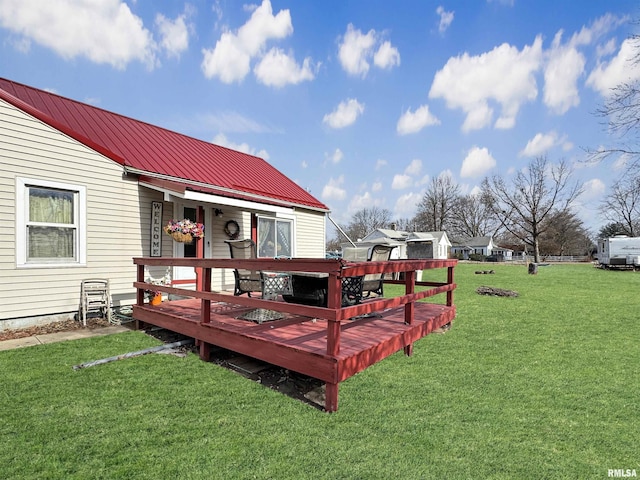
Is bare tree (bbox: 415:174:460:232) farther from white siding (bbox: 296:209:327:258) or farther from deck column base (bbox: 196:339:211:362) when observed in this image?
deck column base (bbox: 196:339:211:362)

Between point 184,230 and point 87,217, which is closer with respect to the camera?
point 87,217

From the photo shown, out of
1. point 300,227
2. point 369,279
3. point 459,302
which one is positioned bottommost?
point 459,302

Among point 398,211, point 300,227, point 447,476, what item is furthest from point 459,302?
point 398,211

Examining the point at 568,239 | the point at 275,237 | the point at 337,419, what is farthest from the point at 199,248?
the point at 568,239

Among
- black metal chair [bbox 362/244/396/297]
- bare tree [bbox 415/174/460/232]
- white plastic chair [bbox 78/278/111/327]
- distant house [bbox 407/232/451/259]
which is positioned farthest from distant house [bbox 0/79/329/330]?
bare tree [bbox 415/174/460/232]

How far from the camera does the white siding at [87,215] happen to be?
525cm

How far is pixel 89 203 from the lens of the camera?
20.0 ft

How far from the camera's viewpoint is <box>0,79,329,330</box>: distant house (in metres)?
5.33

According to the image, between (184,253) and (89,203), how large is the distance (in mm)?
2095

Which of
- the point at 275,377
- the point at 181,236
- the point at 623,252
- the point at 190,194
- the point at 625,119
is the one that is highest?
the point at 625,119

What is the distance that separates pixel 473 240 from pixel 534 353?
50.9 meters

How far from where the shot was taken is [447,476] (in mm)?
2008

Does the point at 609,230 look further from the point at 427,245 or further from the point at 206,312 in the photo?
the point at 206,312

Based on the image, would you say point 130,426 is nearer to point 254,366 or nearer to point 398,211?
point 254,366
